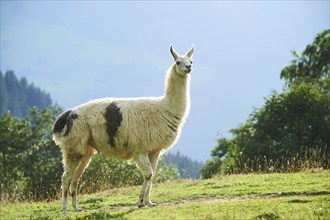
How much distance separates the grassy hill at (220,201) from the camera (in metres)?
9.77

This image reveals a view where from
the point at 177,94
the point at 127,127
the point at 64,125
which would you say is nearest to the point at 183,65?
the point at 177,94

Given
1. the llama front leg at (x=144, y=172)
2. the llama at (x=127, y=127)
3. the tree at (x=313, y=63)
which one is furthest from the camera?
the tree at (x=313, y=63)

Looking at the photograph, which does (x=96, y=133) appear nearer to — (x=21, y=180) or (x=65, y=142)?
(x=65, y=142)

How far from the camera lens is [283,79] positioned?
50344 mm

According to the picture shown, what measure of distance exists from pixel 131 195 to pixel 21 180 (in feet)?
112

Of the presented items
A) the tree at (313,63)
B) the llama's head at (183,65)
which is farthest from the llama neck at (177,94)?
the tree at (313,63)

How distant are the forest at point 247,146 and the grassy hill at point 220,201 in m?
2.17

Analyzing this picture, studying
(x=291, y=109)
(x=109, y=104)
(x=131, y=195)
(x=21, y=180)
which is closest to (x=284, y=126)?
(x=291, y=109)

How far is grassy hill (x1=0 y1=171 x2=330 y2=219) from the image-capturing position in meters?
9.77

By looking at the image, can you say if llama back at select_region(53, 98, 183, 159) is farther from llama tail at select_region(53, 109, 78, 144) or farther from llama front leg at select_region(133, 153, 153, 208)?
llama front leg at select_region(133, 153, 153, 208)

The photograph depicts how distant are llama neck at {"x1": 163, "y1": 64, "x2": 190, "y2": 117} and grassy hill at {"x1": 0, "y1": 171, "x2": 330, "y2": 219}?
7.58 feet

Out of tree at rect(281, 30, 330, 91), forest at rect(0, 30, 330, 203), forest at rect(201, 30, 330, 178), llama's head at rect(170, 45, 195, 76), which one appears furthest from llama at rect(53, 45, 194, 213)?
tree at rect(281, 30, 330, 91)

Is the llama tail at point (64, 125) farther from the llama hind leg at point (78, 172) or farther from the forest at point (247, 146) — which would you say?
the forest at point (247, 146)

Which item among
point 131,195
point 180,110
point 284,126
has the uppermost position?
point 284,126
